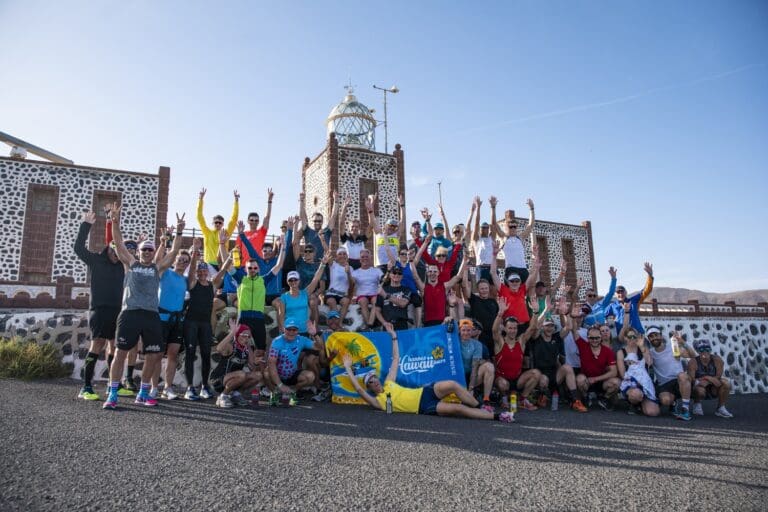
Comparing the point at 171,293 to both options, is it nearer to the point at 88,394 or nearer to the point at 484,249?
the point at 88,394

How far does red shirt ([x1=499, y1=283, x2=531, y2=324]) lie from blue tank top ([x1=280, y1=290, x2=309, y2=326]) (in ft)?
10.1

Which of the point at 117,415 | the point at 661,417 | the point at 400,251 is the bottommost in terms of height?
the point at 661,417

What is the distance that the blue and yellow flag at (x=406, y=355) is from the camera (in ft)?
21.3

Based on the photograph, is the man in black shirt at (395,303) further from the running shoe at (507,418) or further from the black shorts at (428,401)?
the running shoe at (507,418)

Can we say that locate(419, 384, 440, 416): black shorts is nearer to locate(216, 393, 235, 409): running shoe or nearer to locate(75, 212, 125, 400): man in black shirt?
locate(216, 393, 235, 409): running shoe

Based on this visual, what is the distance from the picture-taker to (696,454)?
13.5 ft

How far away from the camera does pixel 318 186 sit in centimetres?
1820

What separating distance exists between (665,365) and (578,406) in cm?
155

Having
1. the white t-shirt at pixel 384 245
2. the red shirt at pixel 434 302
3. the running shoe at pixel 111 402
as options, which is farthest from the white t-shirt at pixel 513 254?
the running shoe at pixel 111 402

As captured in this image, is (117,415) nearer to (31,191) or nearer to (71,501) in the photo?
(71,501)

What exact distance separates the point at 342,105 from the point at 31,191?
12.1 meters

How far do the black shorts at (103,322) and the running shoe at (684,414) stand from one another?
725 cm

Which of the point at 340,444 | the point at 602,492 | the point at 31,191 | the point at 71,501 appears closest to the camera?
the point at 71,501

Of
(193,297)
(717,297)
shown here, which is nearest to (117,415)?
(193,297)
